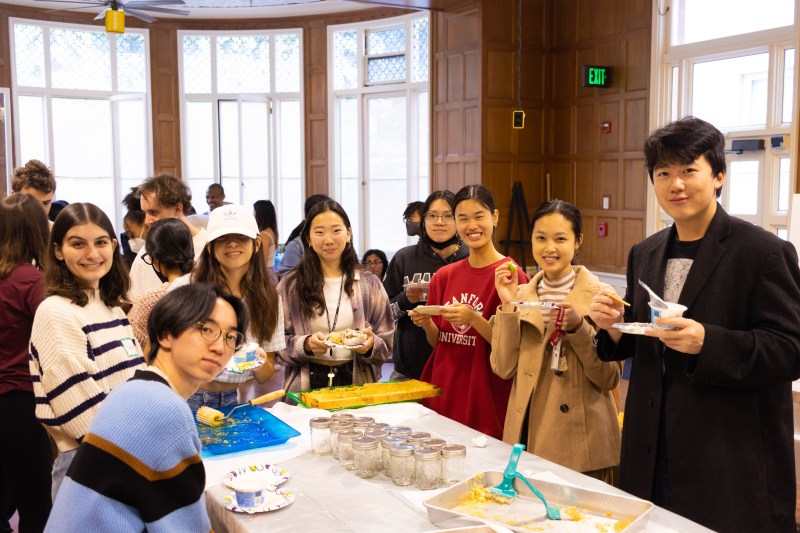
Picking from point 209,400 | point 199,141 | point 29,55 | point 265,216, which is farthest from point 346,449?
A: point 29,55

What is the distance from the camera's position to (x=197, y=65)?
1155cm

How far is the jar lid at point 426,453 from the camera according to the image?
207 cm

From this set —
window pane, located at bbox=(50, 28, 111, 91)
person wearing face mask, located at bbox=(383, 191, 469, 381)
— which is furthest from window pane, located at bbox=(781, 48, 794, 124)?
window pane, located at bbox=(50, 28, 111, 91)

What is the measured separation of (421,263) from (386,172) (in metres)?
7.11

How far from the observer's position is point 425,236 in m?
3.92

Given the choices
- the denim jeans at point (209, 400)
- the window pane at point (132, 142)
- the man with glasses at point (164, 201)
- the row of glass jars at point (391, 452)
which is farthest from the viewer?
the window pane at point (132, 142)

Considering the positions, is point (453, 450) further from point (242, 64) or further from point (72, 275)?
point (242, 64)

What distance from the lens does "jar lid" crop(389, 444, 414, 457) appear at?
212cm

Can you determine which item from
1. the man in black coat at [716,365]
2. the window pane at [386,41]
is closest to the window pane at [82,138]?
the window pane at [386,41]

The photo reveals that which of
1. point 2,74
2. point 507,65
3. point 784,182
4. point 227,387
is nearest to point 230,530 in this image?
point 227,387

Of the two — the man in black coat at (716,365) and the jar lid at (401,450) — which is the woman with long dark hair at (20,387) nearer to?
the jar lid at (401,450)

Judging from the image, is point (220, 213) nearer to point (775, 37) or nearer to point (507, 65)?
point (775, 37)

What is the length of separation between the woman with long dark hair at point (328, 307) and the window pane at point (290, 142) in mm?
8500

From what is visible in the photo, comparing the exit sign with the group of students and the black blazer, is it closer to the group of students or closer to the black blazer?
the group of students
